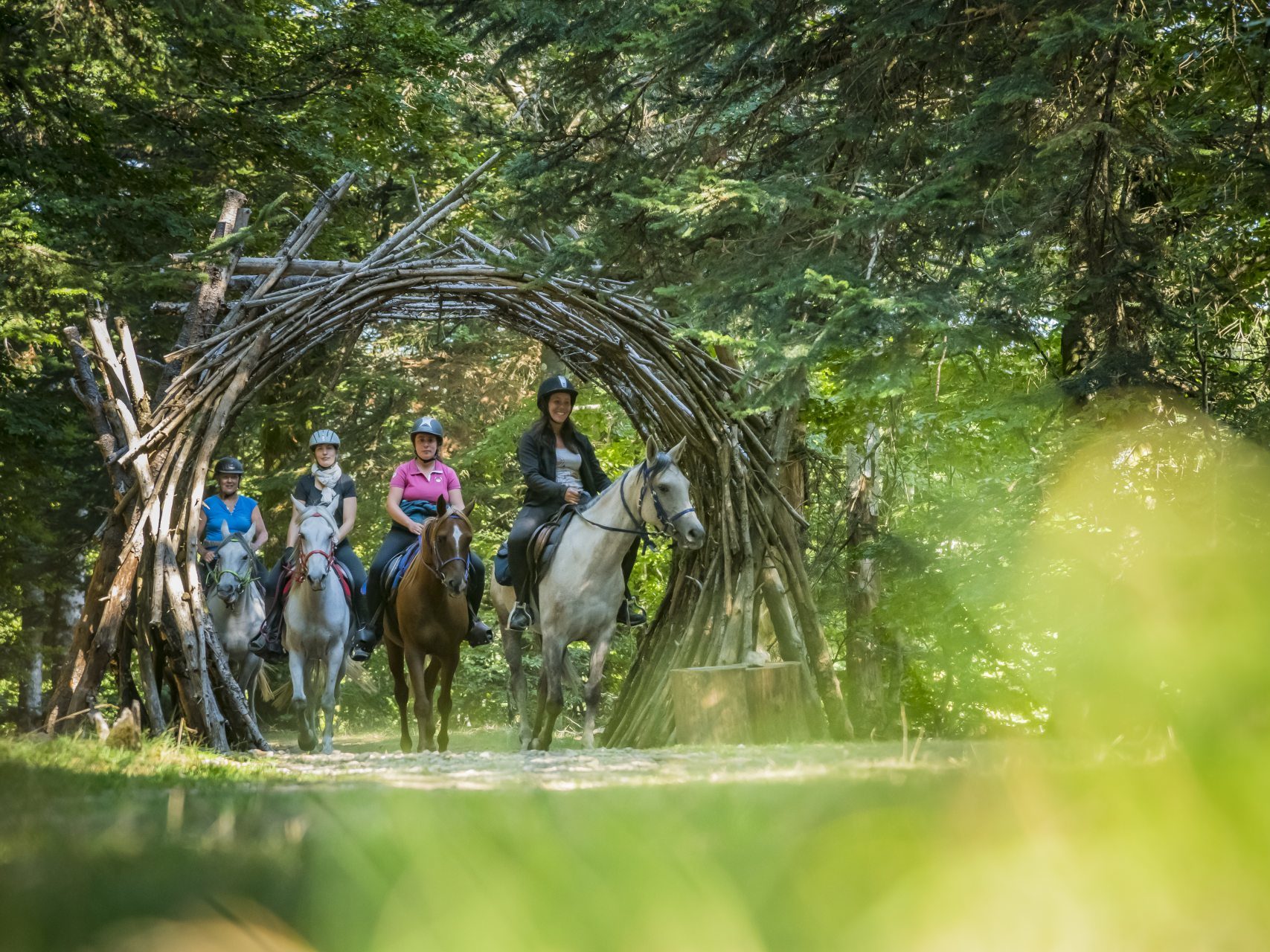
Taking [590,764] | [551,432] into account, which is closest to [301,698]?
[551,432]

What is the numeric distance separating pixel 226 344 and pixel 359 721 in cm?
1179

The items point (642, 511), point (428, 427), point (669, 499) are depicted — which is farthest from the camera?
point (428, 427)

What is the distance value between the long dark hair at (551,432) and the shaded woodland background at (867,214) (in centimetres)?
157

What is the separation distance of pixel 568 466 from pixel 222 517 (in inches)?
136

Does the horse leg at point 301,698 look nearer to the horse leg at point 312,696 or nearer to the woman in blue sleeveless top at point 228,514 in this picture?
the horse leg at point 312,696

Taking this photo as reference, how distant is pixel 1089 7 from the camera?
18.1 feet

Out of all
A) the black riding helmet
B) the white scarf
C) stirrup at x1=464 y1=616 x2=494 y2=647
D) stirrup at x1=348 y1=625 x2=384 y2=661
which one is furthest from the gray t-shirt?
stirrup at x1=348 y1=625 x2=384 y2=661

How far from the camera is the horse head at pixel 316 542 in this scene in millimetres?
9633

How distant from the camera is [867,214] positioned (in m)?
6.06

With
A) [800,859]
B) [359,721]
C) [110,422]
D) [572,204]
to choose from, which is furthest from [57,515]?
[800,859]

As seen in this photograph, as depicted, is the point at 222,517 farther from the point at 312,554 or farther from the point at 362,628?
the point at 312,554

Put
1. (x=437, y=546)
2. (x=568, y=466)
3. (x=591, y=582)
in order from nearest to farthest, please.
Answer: (x=437, y=546) → (x=591, y=582) → (x=568, y=466)

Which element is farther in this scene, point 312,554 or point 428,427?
point 428,427

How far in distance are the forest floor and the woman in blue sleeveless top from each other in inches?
402
